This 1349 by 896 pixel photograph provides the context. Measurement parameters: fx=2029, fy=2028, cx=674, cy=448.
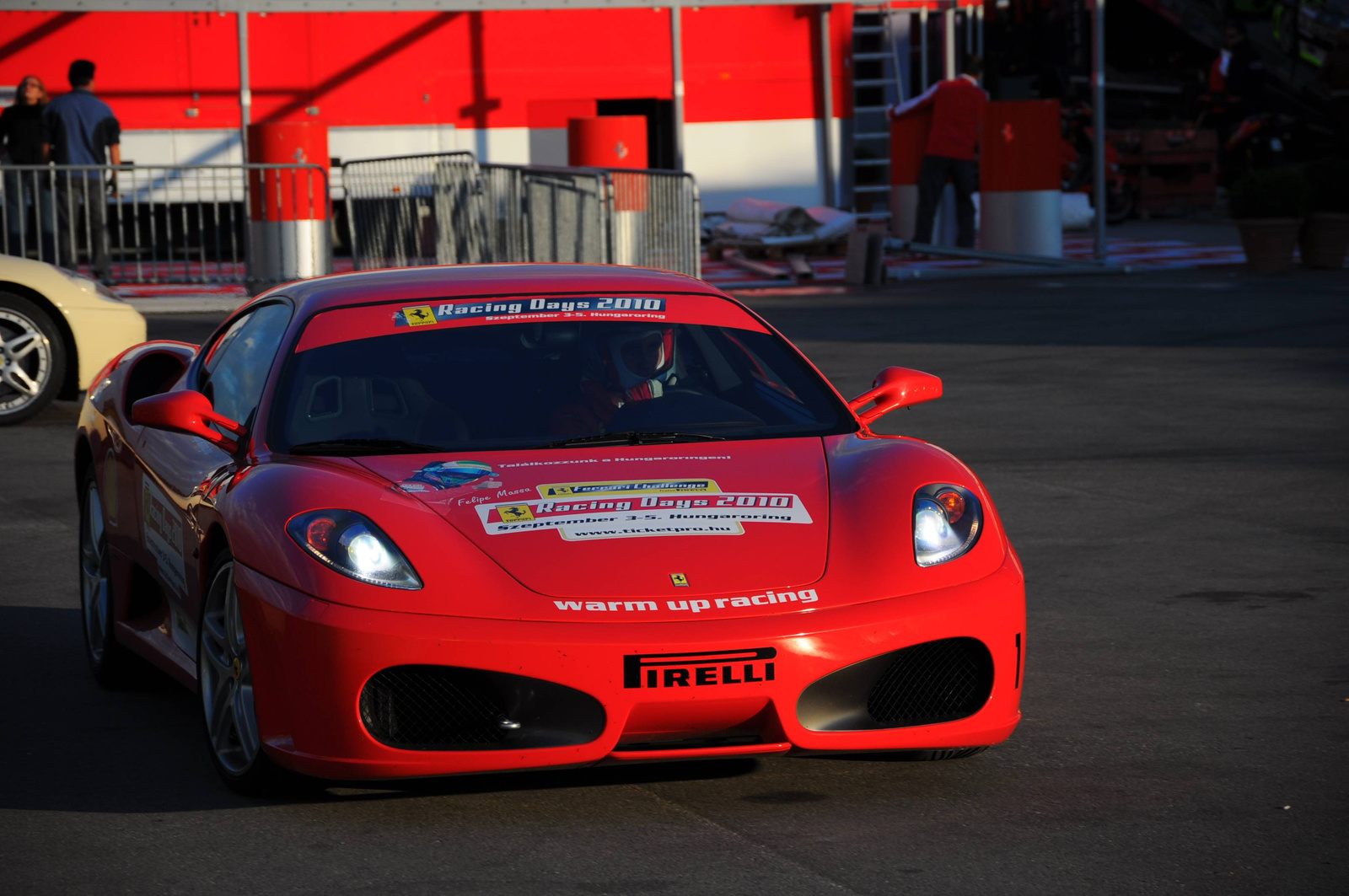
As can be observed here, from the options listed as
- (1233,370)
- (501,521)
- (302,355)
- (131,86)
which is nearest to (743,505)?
(501,521)

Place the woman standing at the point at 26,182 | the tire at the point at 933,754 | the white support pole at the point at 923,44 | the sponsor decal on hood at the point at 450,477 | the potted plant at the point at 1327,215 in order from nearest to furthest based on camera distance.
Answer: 1. the sponsor decal on hood at the point at 450,477
2. the tire at the point at 933,754
3. the woman standing at the point at 26,182
4. the potted plant at the point at 1327,215
5. the white support pole at the point at 923,44

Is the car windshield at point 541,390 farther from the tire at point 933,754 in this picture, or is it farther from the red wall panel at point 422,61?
the red wall panel at point 422,61

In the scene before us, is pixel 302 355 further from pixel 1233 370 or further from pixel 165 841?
pixel 1233 370

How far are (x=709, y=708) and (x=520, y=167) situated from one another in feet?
48.7

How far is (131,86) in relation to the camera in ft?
79.0

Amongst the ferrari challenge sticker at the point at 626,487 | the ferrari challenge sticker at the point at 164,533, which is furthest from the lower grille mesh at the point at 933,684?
the ferrari challenge sticker at the point at 164,533

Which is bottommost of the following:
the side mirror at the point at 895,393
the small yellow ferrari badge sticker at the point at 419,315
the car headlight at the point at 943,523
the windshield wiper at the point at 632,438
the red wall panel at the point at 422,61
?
the car headlight at the point at 943,523

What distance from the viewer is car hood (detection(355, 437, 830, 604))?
4.43 metres

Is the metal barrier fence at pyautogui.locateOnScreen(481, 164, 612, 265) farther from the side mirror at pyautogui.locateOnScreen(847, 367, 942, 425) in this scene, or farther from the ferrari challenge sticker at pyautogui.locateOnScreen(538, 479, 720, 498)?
the ferrari challenge sticker at pyautogui.locateOnScreen(538, 479, 720, 498)

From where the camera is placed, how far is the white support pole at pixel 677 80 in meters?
23.6

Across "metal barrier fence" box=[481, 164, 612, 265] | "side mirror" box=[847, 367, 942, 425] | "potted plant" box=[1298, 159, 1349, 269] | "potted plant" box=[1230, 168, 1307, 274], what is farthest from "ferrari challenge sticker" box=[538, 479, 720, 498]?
"potted plant" box=[1298, 159, 1349, 269]

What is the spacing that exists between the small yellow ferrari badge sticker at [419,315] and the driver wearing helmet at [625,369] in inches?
17.2

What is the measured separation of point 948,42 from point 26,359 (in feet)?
60.4
